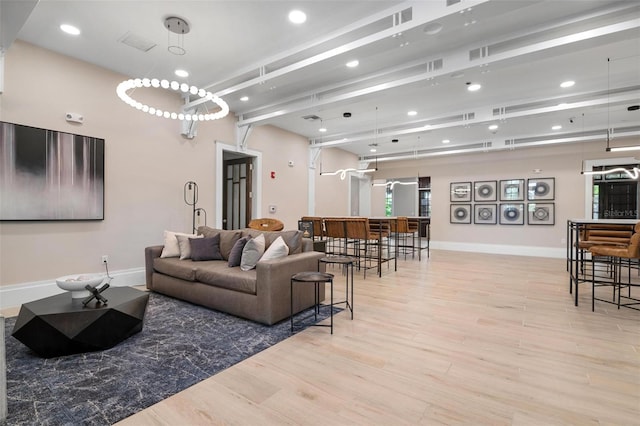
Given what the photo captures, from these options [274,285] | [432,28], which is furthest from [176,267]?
[432,28]

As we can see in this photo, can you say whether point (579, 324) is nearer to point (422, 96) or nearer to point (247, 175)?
point (422, 96)

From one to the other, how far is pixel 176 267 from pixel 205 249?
1.32 feet

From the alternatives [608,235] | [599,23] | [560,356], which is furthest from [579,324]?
[599,23]

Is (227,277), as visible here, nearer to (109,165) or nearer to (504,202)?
(109,165)

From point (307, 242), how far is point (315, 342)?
139 cm

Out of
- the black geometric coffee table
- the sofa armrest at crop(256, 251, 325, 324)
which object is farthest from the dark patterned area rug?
the sofa armrest at crop(256, 251, 325, 324)

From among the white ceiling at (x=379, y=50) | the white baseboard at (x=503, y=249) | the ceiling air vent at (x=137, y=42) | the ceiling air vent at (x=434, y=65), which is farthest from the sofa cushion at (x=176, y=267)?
the white baseboard at (x=503, y=249)

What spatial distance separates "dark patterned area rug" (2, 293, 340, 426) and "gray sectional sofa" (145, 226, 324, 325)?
0.17 m

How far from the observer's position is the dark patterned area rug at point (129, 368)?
66.9 inches

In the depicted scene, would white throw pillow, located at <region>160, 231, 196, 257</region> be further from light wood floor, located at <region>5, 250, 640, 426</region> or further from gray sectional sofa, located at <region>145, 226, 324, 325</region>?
light wood floor, located at <region>5, 250, 640, 426</region>

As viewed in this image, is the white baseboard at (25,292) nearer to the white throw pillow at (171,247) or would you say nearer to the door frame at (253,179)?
the white throw pillow at (171,247)

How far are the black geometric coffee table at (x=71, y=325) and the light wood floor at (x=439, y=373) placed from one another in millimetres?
1014

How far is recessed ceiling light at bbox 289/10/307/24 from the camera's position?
9.70ft

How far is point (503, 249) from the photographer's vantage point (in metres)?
8.47
